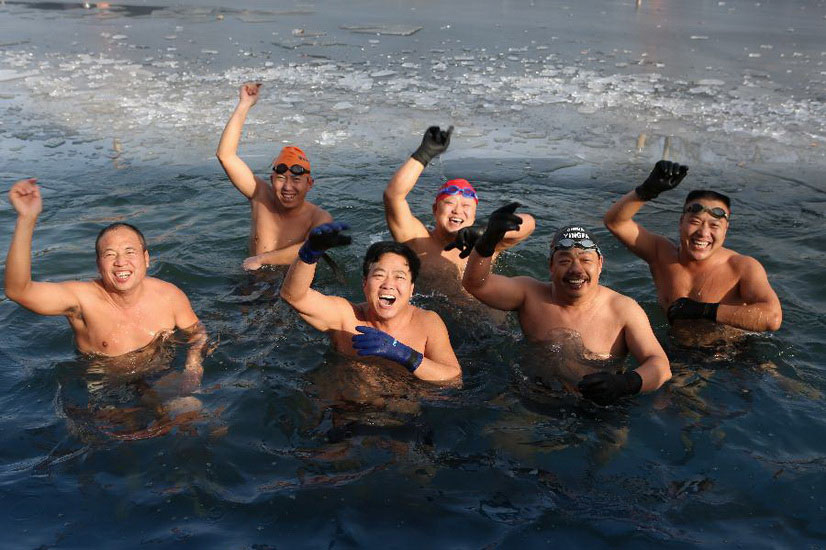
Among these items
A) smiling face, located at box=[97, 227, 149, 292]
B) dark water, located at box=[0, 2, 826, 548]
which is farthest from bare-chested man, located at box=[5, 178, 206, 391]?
dark water, located at box=[0, 2, 826, 548]

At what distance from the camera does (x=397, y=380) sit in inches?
191

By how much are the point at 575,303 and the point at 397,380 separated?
1132 mm

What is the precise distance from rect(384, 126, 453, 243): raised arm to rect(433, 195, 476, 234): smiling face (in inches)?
9.8

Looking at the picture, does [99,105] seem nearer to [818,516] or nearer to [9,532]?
[9,532]

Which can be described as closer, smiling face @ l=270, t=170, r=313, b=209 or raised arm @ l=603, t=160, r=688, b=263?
raised arm @ l=603, t=160, r=688, b=263

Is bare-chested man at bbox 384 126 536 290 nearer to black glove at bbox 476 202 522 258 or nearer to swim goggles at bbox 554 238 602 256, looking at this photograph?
swim goggles at bbox 554 238 602 256

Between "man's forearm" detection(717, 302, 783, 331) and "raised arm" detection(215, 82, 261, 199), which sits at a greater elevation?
"raised arm" detection(215, 82, 261, 199)

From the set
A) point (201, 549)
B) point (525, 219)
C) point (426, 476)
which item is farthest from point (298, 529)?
point (525, 219)

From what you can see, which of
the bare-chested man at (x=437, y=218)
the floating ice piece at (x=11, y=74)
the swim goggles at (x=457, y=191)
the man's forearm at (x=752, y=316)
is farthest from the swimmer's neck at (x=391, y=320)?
the floating ice piece at (x=11, y=74)

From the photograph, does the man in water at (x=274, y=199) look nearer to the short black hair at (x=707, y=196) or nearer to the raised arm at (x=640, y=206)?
the raised arm at (x=640, y=206)

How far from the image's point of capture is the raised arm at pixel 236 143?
6492mm

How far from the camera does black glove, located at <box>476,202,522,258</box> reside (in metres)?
4.50

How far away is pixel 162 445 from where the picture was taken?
14.1 feet

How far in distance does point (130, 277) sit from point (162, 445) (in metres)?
1.05
